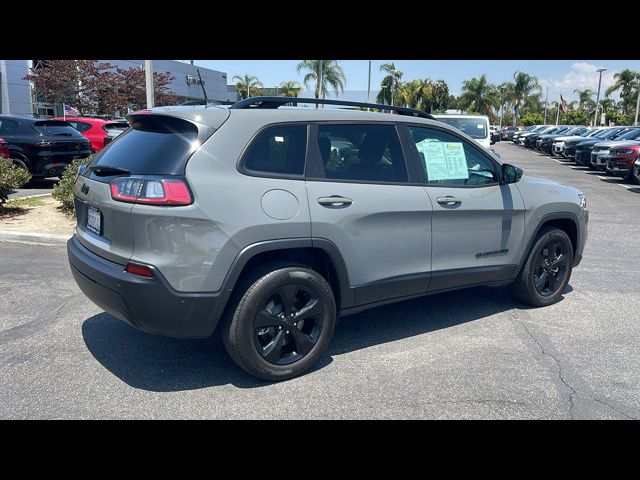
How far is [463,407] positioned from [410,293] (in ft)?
3.59

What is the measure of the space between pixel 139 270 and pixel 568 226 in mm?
4182

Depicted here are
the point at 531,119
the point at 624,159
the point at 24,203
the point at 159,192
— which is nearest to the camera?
the point at 159,192

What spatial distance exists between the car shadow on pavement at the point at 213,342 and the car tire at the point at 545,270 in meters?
→ 0.21

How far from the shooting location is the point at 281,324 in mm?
3584

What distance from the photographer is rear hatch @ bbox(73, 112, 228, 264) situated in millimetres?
3279

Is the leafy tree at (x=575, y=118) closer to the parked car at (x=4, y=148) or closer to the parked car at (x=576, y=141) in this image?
the parked car at (x=576, y=141)

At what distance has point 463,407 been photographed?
3338mm

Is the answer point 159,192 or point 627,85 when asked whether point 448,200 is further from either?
point 627,85

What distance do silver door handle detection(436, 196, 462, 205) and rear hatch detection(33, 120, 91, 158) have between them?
33.5 ft

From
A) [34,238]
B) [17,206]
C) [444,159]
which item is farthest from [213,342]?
[17,206]

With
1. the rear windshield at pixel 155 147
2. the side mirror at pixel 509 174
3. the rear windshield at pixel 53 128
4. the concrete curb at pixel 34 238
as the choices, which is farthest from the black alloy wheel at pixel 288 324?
the rear windshield at pixel 53 128

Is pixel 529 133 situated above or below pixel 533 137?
above

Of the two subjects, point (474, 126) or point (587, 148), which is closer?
point (474, 126)
